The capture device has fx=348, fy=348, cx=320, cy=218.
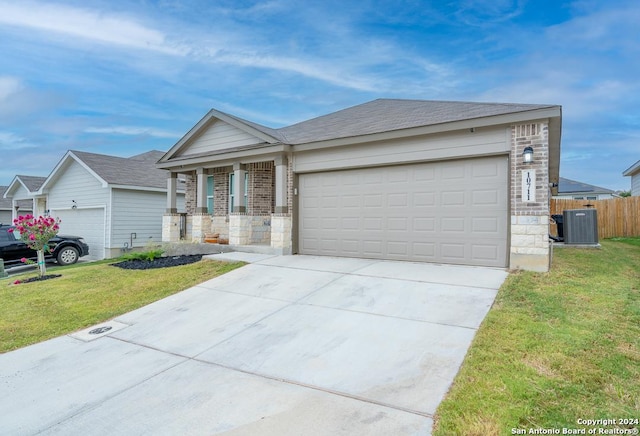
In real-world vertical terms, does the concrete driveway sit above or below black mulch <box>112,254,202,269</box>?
below

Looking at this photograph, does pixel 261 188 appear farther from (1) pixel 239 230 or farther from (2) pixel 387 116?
(2) pixel 387 116

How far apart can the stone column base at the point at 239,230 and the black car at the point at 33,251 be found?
724cm

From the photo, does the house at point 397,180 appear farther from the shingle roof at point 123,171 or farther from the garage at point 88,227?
the garage at point 88,227

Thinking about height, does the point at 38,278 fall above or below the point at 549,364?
below

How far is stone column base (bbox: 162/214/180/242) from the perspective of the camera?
1317cm

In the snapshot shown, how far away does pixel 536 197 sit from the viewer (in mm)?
6910

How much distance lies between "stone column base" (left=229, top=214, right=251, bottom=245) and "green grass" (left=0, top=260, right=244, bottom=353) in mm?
1965

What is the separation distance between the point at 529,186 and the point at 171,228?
460 inches

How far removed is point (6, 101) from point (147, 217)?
15130mm

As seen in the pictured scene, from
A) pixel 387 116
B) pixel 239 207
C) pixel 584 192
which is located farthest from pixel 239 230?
pixel 584 192

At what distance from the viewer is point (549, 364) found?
3273 millimetres

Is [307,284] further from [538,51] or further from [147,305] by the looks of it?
[538,51]

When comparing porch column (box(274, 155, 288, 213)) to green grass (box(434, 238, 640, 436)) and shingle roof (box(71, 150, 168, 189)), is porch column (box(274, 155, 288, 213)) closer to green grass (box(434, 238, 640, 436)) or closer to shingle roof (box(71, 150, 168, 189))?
green grass (box(434, 238, 640, 436))

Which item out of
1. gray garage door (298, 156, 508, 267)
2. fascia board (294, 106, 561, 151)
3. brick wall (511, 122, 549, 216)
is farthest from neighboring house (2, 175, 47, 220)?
brick wall (511, 122, 549, 216)
